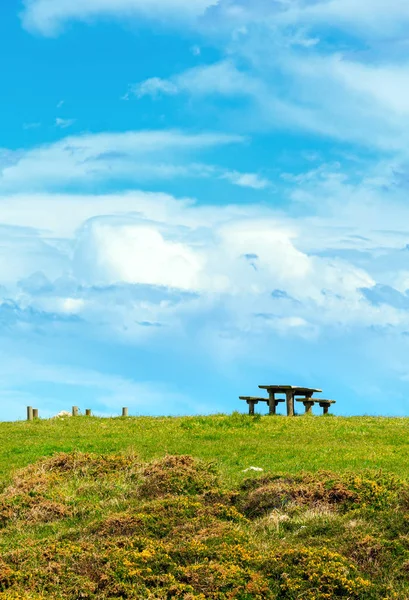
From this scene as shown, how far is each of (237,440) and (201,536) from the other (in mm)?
11613

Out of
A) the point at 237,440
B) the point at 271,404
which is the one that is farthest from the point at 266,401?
the point at 237,440

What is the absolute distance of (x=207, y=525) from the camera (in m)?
13.6

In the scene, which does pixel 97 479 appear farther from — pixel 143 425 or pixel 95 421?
pixel 95 421

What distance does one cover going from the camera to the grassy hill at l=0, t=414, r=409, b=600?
1131cm

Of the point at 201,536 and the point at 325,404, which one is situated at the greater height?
the point at 325,404

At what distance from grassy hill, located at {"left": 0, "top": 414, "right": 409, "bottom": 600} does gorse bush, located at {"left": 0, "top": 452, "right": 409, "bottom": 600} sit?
0.8 inches

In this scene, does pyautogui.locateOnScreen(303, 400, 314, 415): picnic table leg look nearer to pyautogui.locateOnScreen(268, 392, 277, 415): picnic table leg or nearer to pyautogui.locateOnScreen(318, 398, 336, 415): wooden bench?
pyautogui.locateOnScreen(318, 398, 336, 415): wooden bench

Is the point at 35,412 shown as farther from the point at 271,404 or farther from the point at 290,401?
the point at 290,401

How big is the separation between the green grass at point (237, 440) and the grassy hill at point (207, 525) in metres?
0.14

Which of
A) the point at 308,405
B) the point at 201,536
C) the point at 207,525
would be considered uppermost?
the point at 308,405

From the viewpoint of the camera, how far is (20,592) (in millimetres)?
11570

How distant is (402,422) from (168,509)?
18.2m

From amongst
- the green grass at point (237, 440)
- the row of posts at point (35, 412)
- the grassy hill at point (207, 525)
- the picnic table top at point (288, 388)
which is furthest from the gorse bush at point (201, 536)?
the row of posts at point (35, 412)

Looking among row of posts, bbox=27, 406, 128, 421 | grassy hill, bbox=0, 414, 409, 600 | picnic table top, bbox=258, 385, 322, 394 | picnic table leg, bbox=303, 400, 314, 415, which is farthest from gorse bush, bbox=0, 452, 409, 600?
row of posts, bbox=27, 406, 128, 421
